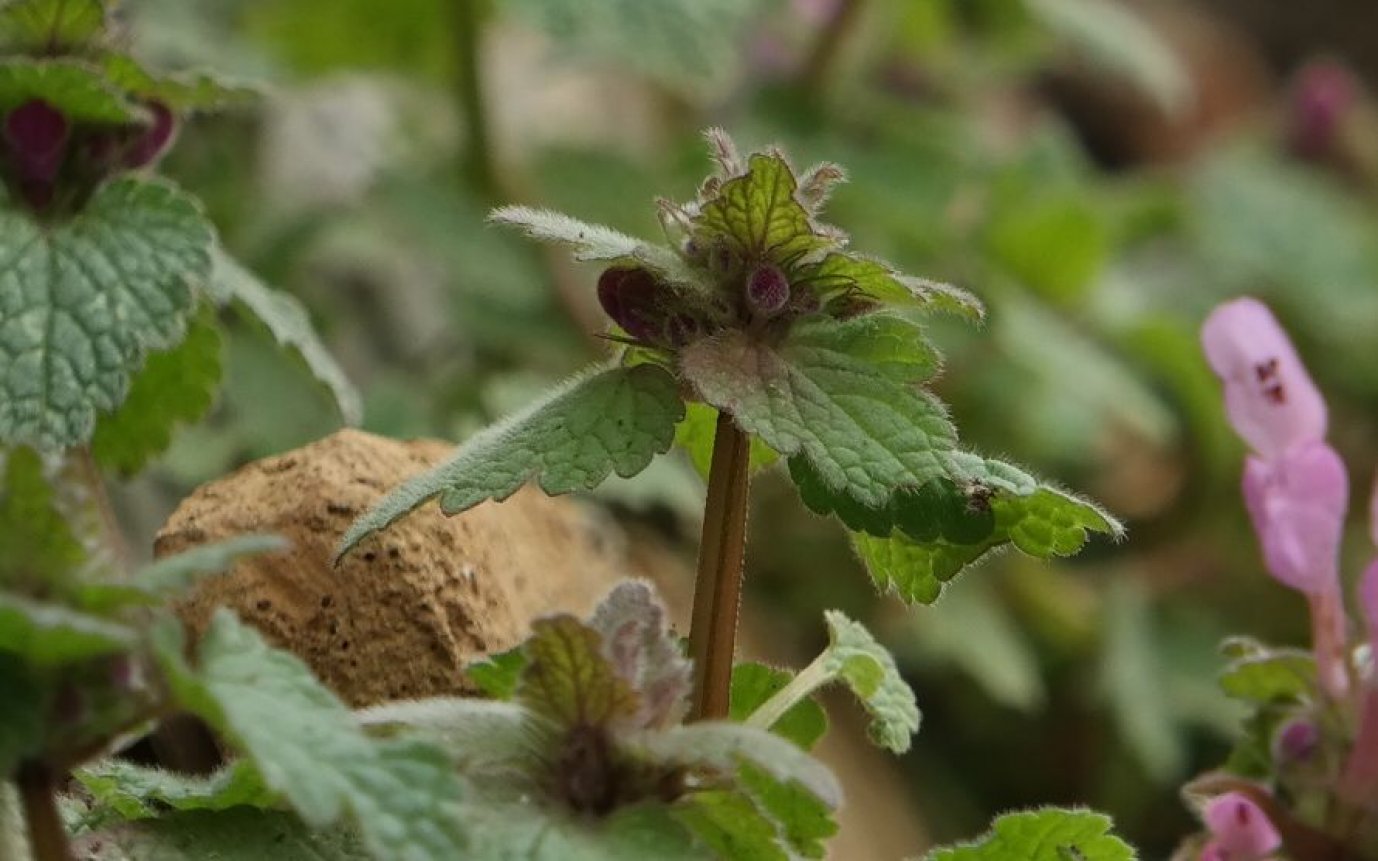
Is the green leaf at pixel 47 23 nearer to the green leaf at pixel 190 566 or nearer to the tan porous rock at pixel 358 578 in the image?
the tan porous rock at pixel 358 578

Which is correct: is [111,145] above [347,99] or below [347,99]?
below

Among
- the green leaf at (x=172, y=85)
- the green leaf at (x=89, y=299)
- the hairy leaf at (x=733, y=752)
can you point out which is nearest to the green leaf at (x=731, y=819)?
the hairy leaf at (x=733, y=752)

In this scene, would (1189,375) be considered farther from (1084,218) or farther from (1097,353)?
(1084,218)

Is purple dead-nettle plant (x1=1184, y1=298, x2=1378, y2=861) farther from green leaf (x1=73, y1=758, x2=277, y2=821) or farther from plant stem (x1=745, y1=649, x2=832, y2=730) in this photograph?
green leaf (x1=73, y1=758, x2=277, y2=821)

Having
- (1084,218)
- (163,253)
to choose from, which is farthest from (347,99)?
(163,253)

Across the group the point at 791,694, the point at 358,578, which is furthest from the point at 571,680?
the point at 358,578
